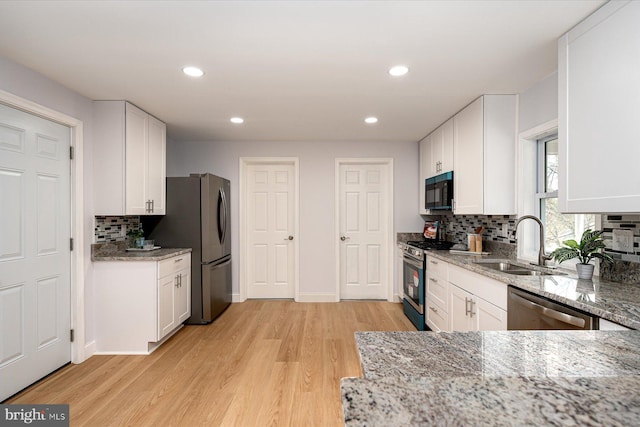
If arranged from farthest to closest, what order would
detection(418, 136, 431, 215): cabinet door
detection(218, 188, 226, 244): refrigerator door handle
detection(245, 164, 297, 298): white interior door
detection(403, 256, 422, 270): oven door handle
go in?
1. detection(245, 164, 297, 298): white interior door
2. detection(418, 136, 431, 215): cabinet door
3. detection(218, 188, 226, 244): refrigerator door handle
4. detection(403, 256, 422, 270): oven door handle

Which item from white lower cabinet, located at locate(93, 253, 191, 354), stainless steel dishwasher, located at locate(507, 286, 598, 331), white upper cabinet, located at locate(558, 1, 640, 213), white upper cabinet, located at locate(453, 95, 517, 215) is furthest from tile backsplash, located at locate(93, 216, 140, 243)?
white upper cabinet, located at locate(558, 1, 640, 213)

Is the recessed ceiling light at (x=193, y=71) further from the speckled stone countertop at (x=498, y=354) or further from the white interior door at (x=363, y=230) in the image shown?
the white interior door at (x=363, y=230)

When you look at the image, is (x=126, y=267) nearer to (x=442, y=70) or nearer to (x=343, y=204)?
(x=343, y=204)

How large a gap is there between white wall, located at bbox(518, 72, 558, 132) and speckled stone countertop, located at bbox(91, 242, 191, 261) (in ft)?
11.4

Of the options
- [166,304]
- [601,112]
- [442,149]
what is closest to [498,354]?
[601,112]

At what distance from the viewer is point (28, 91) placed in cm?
239

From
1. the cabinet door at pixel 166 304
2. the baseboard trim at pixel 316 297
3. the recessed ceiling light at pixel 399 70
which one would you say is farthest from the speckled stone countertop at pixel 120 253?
the recessed ceiling light at pixel 399 70

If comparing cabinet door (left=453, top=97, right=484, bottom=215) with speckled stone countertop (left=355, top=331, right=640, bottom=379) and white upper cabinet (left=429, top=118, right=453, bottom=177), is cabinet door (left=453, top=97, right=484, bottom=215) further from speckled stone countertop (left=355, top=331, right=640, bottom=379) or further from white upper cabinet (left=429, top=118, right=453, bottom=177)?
speckled stone countertop (left=355, top=331, right=640, bottom=379)

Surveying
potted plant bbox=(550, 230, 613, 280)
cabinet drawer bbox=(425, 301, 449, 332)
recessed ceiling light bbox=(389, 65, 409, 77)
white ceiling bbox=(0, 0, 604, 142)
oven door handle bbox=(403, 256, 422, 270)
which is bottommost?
cabinet drawer bbox=(425, 301, 449, 332)

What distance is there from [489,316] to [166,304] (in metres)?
2.87

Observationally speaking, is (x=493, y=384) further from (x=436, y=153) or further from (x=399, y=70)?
(x=436, y=153)

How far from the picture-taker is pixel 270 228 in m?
4.88

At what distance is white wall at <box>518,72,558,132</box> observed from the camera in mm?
2447

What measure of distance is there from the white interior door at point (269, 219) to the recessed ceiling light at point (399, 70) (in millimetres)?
2644
